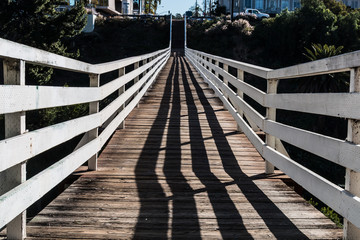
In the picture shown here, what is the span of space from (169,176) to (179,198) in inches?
30.9

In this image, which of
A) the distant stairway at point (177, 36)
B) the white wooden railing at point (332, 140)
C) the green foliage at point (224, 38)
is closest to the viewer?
the white wooden railing at point (332, 140)

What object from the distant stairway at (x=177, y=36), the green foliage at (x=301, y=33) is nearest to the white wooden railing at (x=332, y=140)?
the green foliage at (x=301, y=33)

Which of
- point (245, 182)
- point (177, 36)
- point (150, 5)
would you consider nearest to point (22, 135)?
point (245, 182)

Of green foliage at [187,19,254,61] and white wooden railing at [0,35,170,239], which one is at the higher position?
green foliage at [187,19,254,61]

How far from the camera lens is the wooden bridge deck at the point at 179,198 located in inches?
133

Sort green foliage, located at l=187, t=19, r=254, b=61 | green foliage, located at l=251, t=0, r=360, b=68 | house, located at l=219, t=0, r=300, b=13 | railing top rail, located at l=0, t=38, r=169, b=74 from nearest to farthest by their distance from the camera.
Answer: railing top rail, located at l=0, t=38, r=169, b=74, green foliage, located at l=251, t=0, r=360, b=68, green foliage, located at l=187, t=19, r=254, b=61, house, located at l=219, t=0, r=300, b=13

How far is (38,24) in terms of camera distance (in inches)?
1316

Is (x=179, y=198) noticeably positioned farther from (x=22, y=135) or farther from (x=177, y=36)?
(x=177, y=36)

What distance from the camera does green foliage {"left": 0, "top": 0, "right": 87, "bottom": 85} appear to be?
32.4 meters

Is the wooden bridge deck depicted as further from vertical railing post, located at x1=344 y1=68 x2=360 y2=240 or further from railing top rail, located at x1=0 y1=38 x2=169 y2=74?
railing top rail, located at x1=0 y1=38 x2=169 y2=74

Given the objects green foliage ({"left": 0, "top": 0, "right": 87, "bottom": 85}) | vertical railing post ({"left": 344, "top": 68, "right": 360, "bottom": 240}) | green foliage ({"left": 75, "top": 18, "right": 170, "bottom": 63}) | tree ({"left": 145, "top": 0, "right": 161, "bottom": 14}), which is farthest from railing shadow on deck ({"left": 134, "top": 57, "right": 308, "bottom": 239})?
tree ({"left": 145, "top": 0, "right": 161, "bottom": 14})

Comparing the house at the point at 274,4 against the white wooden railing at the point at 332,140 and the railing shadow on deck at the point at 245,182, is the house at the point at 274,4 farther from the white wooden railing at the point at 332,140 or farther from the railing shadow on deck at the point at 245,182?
the white wooden railing at the point at 332,140

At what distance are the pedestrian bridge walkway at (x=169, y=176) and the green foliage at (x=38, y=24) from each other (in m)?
28.5

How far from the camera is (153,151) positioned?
20.2ft
